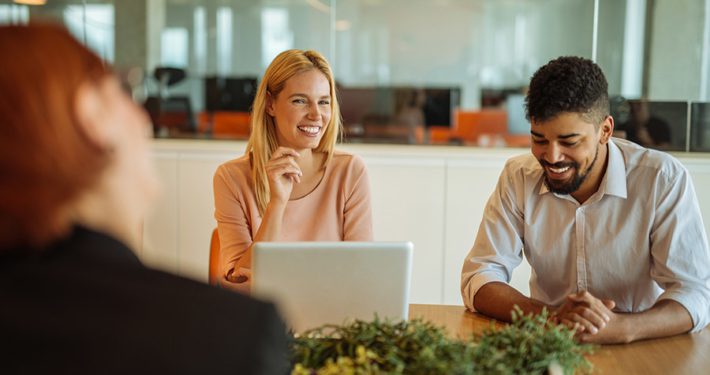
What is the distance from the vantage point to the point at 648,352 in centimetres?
187

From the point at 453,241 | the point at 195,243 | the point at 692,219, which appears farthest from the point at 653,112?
the point at 195,243

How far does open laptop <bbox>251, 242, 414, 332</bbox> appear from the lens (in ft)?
5.58

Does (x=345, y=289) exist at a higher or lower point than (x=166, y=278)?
lower

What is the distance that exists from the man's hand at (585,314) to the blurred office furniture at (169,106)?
5.12 meters

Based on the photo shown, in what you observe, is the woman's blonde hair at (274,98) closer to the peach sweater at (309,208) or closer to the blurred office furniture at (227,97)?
the peach sweater at (309,208)

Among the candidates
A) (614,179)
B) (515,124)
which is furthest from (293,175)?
(515,124)

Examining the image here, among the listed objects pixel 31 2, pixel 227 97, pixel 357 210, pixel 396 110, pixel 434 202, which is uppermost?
pixel 31 2

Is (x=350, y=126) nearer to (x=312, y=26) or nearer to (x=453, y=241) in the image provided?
(x=453, y=241)

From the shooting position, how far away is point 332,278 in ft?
5.65

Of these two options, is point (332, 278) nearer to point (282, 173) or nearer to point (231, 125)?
point (282, 173)

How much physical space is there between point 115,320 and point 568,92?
5.46 ft

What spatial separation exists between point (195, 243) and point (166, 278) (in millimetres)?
3371

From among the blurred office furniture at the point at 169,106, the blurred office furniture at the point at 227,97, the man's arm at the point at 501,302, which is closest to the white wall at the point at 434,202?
the man's arm at the point at 501,302

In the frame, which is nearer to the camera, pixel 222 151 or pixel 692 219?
pixel 692 219
